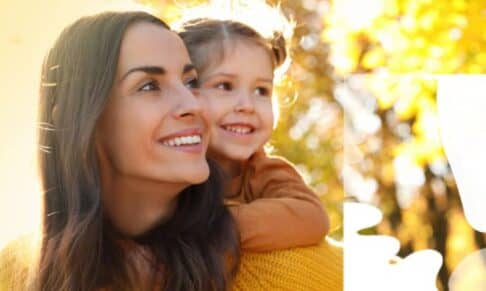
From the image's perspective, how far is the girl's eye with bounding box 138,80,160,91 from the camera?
1365mm

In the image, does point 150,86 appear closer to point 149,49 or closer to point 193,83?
point 149,49

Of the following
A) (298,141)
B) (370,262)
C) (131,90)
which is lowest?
(298,141)

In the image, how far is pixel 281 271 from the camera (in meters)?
1.39

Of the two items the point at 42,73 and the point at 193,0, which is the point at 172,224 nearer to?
the point at 42,73

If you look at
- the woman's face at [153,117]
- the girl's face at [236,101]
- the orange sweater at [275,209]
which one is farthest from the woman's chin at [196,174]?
the girl's face at [236,101]

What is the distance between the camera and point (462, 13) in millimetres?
2701

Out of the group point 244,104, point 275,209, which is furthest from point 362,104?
point 244,104

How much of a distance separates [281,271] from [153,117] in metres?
0.32

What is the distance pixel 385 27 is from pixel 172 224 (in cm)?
163

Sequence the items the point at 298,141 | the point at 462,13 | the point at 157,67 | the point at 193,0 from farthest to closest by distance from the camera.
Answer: the point at 298,141 → the point at 193,0 → the point at 462,13 → the point at 157,67

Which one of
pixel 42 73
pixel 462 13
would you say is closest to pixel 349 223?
pixel 42 73

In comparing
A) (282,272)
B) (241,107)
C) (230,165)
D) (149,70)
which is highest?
(149,70)

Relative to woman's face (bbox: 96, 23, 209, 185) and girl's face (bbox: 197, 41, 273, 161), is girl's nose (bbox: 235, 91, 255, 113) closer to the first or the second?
girl's face (bbox: 197, 41, 273, 161)

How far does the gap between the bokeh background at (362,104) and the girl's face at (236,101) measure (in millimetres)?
170
